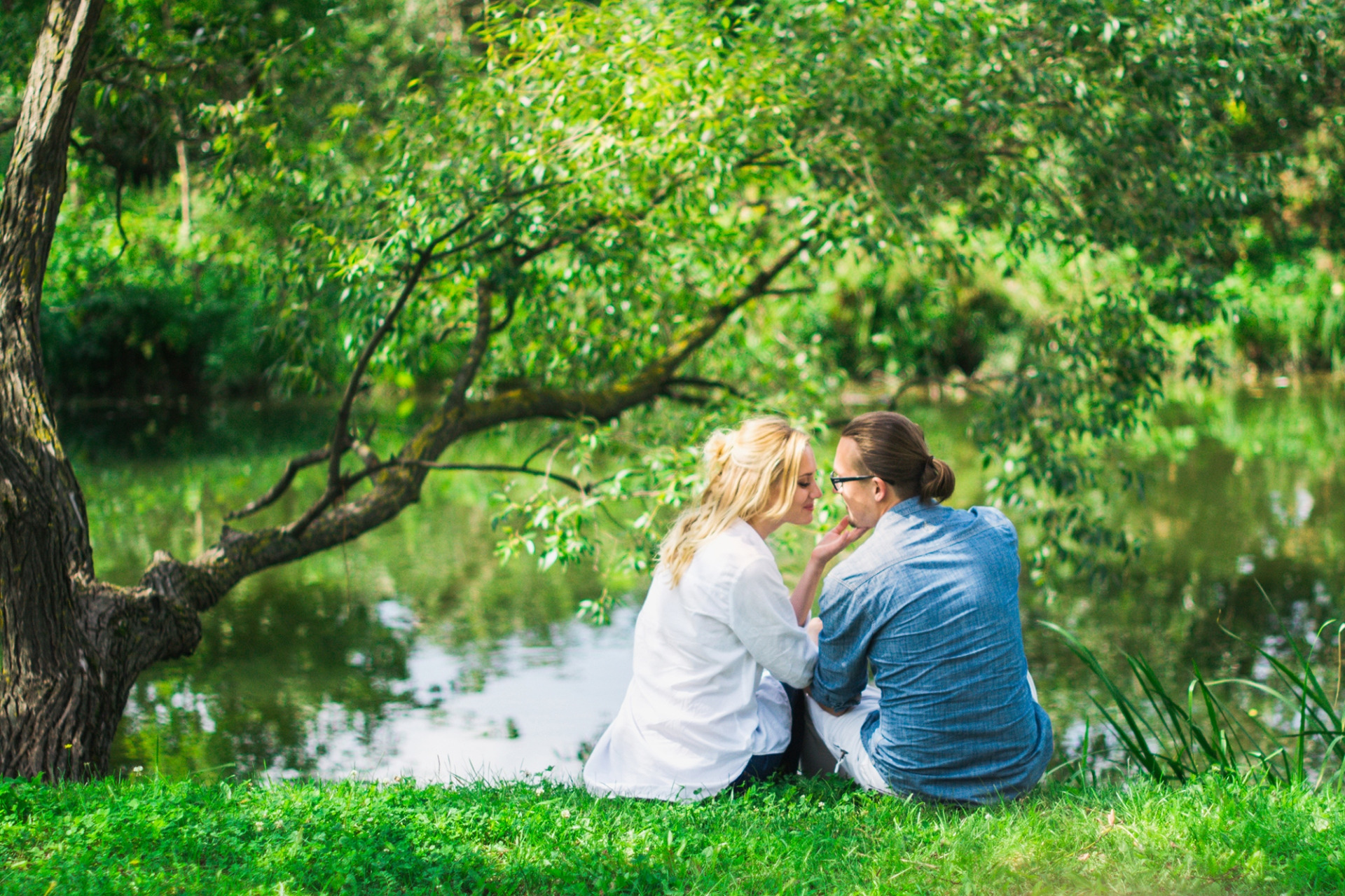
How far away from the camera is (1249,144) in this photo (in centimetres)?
739

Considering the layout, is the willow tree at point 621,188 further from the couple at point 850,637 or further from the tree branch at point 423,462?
the couple at point 850,637

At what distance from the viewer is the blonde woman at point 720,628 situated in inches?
128

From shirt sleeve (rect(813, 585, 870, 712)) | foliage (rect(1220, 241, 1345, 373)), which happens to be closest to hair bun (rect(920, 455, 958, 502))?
shirt sleeve (rect(813, 585, 870, 712))

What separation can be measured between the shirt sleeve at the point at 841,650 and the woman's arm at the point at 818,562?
0.63 feet

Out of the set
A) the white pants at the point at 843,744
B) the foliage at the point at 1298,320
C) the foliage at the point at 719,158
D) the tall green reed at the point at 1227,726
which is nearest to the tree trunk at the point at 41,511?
the foliage at the point at 719,158

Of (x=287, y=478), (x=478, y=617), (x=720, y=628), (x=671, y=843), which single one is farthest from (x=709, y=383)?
(x=671, y=843)

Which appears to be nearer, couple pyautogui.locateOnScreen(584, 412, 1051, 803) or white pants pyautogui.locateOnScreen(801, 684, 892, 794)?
couple pyautogui.locateOnScreen(584, 412, 1051, 803)

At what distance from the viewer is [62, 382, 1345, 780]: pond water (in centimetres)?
584

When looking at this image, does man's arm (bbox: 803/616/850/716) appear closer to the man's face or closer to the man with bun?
the man with bun

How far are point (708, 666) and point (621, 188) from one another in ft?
9.74

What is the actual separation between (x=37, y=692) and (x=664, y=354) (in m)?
4.25

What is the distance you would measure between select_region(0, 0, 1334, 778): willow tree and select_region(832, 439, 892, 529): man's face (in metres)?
1.89

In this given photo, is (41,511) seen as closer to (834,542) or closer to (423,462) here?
(423,462)

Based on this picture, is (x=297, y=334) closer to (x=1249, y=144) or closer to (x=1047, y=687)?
(x=1047, y=687)
